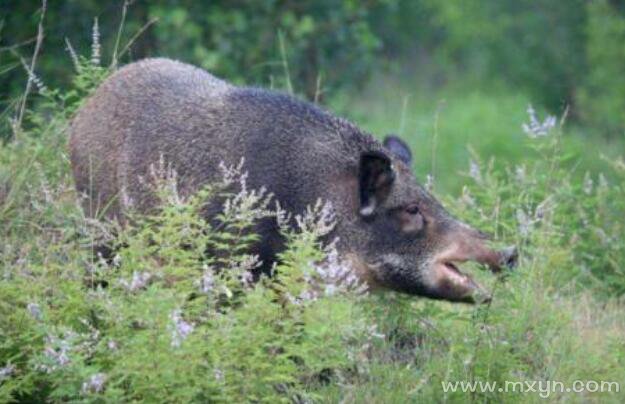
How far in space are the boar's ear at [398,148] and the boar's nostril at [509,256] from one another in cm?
114

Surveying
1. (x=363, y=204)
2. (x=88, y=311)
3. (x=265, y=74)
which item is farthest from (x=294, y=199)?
(x=265, y=74)

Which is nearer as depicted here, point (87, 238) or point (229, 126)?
point (87, 238)

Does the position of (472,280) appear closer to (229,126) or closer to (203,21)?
(229,126)

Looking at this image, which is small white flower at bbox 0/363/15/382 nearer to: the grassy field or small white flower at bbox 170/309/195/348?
the grassy field

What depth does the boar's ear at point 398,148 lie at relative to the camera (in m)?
8.94

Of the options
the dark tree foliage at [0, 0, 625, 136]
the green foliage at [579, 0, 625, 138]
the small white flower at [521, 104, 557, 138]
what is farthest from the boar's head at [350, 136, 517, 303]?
the green foliage at [579, 0, 625, 138]

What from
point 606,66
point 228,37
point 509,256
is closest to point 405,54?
point 606,66

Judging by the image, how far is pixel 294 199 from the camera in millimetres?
8305

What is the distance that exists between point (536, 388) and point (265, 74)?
28.6 ft

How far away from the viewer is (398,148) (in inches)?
356

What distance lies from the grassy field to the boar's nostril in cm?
10

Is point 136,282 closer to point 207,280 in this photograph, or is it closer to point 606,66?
point 207,280

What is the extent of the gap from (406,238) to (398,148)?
82 centimetres

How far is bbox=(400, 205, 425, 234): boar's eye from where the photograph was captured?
27.5 ft
